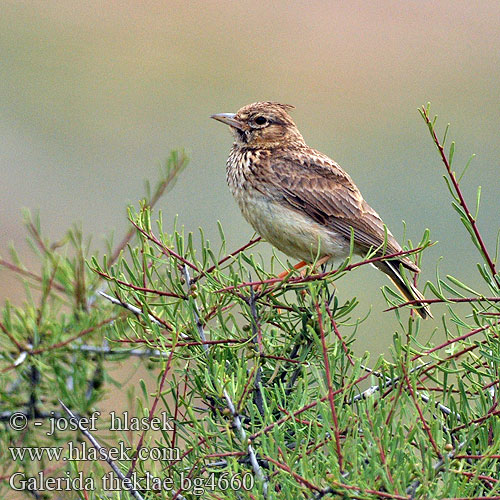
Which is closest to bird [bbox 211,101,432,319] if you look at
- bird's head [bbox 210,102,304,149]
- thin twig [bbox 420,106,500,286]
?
bird's head [bbox 210,102,304,149]

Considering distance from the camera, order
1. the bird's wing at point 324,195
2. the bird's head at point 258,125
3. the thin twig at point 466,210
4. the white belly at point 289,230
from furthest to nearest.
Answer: the bird's head at point 258,125
the bird's wing at point 324,195
the white belly at point 289,230
the thin twig at point 466,210

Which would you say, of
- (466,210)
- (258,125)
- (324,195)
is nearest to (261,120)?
(258,125)

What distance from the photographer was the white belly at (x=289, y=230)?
3.83 metres

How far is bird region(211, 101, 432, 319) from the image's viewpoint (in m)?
3.90

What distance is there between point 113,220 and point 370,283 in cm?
353

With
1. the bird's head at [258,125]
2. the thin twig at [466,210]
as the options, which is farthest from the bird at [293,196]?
the thin twig at [466,210]

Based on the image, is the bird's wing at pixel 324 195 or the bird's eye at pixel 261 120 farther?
the bird's eye at pixel 261 120

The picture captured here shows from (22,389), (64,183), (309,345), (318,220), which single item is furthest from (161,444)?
(64,183)

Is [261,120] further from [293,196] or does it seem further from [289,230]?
[289,230]

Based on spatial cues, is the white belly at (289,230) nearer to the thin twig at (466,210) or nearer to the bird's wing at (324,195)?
the bird's wing at (324,195)

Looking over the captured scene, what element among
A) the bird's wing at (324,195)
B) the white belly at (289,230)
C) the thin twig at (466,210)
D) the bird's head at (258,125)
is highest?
the bird's head at (258,125)

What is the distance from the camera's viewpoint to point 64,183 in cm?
1184

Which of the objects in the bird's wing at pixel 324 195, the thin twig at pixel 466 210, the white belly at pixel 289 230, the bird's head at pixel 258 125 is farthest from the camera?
the bird's head at pixel 258 125

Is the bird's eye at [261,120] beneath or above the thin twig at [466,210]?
above
